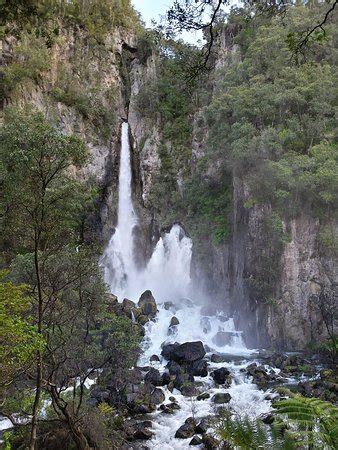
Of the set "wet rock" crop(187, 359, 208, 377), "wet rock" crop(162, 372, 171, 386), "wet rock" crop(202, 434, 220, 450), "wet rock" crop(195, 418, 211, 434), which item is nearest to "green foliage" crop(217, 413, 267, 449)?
"wet rock" crop(202, 434, 220, 450)

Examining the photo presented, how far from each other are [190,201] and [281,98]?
8953 millimetres

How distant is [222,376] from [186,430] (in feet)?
14.5

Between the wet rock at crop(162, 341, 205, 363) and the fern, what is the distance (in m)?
14.6

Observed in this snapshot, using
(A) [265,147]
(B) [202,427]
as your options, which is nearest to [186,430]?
(B) [202,427]

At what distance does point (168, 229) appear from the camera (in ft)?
94.2

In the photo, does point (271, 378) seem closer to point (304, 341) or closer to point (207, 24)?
point (304, 341)

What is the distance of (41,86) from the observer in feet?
87.4

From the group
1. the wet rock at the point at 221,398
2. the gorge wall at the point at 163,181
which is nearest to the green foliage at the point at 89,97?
the gorge wall at the point at 163,181

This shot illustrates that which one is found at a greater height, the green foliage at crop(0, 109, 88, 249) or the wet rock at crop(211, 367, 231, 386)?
the green foliage at crop(0, 109, 88, 249)

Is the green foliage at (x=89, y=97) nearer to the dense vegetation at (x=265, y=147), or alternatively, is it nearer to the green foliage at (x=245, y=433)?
the dense vegetation at (x=265, y=147)

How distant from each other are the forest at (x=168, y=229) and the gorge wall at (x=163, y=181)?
108mm

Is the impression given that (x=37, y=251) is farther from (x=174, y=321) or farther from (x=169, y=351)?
(x=174, y=321)

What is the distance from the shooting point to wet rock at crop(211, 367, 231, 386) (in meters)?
15.9

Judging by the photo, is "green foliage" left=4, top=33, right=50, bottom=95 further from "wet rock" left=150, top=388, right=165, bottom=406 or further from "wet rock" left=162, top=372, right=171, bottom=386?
"wet rock" left=150, top=388, right=165, bottom=406
